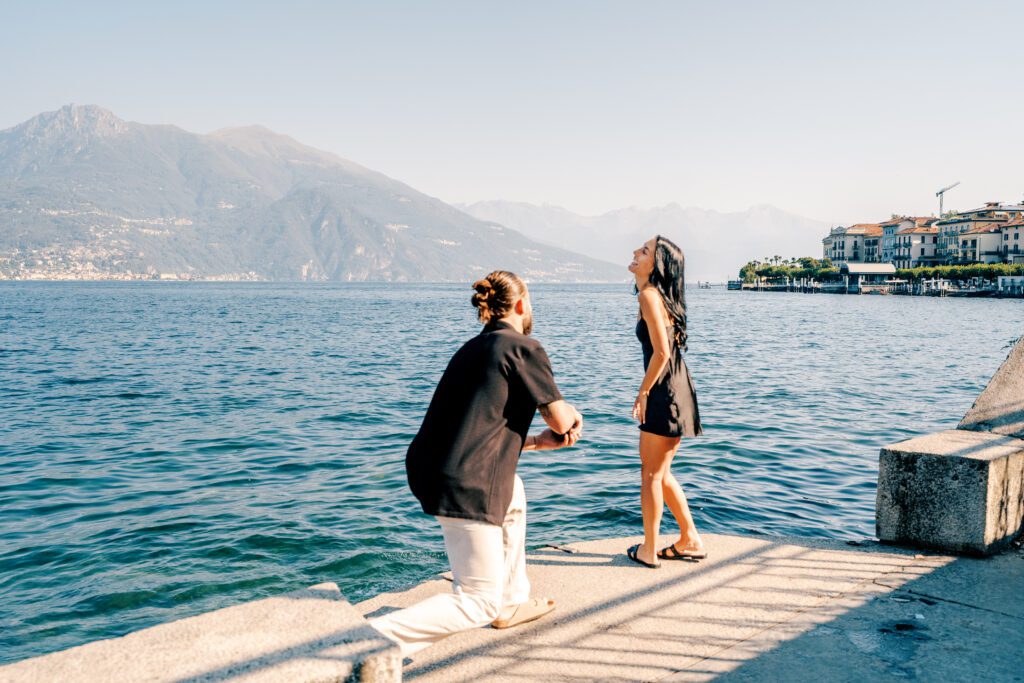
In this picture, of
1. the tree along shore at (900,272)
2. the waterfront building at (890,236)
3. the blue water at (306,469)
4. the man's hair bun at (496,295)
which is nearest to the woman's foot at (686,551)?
the man's hair bun at (496,295)

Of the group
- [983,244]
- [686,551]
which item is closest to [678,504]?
[686,551]

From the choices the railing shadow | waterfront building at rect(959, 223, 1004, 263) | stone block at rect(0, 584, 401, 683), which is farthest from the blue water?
waterfront building at rect(959, 223, 1004, 263)

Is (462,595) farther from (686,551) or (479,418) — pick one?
(686,551)

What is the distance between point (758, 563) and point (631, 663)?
6.11ft

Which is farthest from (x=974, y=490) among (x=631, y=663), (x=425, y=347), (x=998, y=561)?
(x=425, y=347)

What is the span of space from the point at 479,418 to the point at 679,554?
8.22 feet

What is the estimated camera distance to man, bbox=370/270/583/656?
339 centimetres

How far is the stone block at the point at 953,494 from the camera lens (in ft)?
16.6

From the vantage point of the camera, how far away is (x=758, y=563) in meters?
5.15

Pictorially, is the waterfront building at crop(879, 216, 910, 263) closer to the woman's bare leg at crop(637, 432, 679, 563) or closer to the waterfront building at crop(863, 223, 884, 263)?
the waterfront building at crop(863, 223, 884, 263)

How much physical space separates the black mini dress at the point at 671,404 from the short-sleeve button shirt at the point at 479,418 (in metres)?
1.54

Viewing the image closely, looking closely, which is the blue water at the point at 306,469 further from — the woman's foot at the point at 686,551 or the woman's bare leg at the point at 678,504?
the woman's bare leg at the point at 678,504

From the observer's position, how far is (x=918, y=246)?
149125 mm

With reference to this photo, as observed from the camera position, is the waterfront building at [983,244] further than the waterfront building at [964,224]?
No
